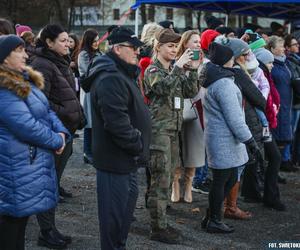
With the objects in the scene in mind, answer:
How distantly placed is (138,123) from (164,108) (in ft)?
3.56

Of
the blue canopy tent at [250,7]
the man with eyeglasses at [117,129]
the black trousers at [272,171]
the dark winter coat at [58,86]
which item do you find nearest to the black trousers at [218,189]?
the black trousers at [272,171]

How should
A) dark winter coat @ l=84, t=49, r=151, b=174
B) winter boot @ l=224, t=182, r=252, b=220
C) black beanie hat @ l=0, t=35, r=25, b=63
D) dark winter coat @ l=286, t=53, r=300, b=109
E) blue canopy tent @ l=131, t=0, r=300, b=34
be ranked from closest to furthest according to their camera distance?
black beanie hat @ l=0, t=35, r=25, b=63
dark winter coat @ l=84, t=49, r=151, b=174
winter boot @ l=224, t=182, r=252, b=220
dark winter coat @ l=286, t=53, r=300, b=109
blue canopy tent @ l=131, t=0, r=300, b=34

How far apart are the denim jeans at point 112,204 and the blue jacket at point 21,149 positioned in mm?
468

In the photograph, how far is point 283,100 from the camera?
7676mm

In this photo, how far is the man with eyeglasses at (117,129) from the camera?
3889mm

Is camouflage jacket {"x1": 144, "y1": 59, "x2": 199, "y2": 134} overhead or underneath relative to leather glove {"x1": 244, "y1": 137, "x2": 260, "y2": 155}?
overhead

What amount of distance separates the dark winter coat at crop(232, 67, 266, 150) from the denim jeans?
1.95 metres

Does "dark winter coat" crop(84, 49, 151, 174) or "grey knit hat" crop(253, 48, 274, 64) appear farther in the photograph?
"grey knit hat" crop(253, 48, 274, 64)

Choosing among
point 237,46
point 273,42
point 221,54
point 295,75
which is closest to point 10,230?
point 221,54

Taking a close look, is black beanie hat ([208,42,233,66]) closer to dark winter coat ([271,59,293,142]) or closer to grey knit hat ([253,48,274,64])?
grey knit hat ([253,48,274,64])

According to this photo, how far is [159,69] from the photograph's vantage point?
503cm

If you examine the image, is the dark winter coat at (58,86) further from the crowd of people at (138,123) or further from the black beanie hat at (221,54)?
the black beanie hat at (221,54)

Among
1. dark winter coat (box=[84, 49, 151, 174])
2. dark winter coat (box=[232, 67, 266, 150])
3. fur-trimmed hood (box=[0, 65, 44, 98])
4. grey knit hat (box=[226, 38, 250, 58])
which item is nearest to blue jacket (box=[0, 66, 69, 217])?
fur-trimmed hood (box=[0, 65, 44, 98])

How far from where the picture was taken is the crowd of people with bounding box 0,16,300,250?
12.1 ft
